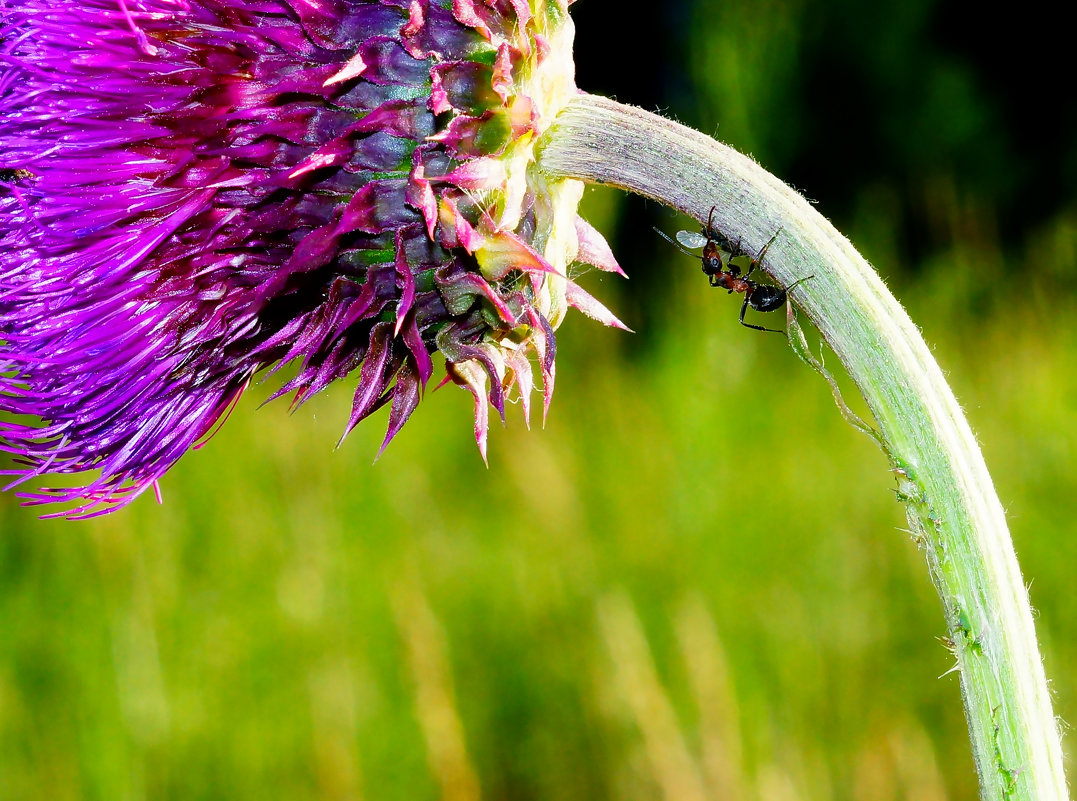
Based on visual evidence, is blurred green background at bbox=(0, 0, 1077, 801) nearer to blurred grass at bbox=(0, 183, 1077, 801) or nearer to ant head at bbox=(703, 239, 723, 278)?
blurred grass at bbox=(0, 183, 1077, 801)

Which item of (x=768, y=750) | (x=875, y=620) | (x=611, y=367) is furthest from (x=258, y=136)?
(x=611, y=367)

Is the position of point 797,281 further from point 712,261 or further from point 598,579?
point 598,579

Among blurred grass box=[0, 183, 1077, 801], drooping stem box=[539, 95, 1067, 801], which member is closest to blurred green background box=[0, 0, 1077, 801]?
blurred grass box=[0, 183, 1077, 801]

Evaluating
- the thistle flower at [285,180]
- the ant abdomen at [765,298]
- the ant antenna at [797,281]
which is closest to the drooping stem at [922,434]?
the ant antenna at [797,281]

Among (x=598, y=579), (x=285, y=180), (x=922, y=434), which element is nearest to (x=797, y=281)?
(x=922, y=434)

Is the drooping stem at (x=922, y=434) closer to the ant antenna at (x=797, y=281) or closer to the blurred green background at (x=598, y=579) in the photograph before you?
the ant antenna at (x=797, y=281)

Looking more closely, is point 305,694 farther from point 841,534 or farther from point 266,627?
point 841,534
